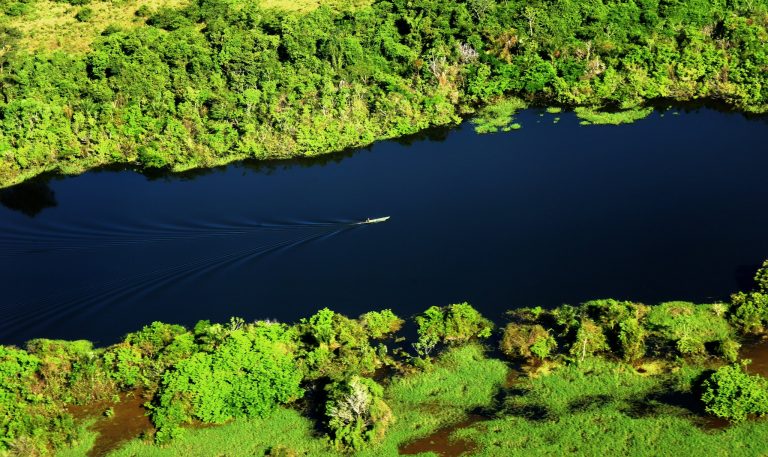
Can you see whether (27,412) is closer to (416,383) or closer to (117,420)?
(117,420)

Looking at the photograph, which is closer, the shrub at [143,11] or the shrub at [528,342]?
the shrub at [528,342]

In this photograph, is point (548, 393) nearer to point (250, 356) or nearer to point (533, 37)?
point (250, 356)

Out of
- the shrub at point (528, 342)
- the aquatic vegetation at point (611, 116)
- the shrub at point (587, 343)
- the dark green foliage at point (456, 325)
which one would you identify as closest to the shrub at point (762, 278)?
the shrub at point (587, 343)

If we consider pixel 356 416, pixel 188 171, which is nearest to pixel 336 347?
pixel 356 416

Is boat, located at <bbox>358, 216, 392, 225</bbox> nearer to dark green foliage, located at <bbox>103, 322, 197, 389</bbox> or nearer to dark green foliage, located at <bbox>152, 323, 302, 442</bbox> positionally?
dark green foliage, located at <bbox>152, 323, 302, 442</bbox>

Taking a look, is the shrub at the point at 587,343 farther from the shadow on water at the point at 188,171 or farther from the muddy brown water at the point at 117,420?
the shadow on water at the point at 188,171

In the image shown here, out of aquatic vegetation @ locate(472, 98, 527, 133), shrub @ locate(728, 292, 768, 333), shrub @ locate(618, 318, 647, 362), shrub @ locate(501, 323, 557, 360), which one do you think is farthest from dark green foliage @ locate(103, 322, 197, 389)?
aquatic vegetation @ locate(472, 98, 527, 133)

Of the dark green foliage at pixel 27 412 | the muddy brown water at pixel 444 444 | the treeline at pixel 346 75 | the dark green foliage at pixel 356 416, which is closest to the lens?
the muddy brown water at pixel 444 444
